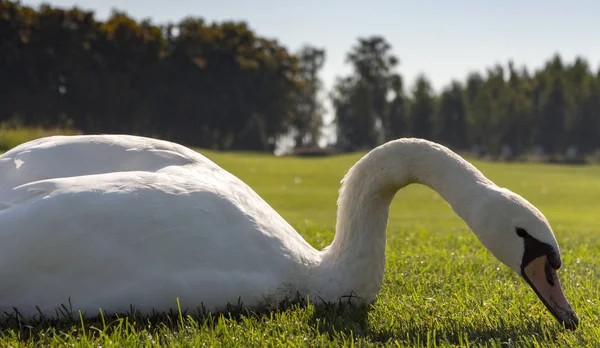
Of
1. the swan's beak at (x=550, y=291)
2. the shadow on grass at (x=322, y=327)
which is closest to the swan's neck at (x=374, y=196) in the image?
the shadow on grass at (x=322, y=327)

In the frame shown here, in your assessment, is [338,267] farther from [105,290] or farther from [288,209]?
[288,209]

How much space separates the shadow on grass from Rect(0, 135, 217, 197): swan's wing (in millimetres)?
933

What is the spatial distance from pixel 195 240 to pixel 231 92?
173 ft

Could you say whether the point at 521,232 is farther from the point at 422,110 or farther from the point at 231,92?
the point at 422,110

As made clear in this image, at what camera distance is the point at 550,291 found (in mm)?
3338

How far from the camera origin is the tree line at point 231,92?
46.6 meters

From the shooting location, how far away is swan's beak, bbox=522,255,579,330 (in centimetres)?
333

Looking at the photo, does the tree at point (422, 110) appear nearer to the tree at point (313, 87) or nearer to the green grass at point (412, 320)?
the tree at point (313, 87)

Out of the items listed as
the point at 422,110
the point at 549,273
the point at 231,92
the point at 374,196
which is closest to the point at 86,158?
the point at 374,196

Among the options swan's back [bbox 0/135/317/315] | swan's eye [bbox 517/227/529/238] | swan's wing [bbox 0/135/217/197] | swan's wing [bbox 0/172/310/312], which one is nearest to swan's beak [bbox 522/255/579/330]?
swan's eye [bbox 517/227/529/238]

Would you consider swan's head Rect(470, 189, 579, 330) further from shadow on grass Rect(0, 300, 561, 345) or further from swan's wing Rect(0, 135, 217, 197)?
swan's wing Rect(0, 135, 217, 197)

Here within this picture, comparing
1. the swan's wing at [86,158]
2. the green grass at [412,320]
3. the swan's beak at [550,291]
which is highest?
the swan's wing at [86,158]

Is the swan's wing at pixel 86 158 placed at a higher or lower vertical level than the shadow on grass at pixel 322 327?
higher

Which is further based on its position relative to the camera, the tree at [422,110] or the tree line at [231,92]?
the tree at [422,110]
